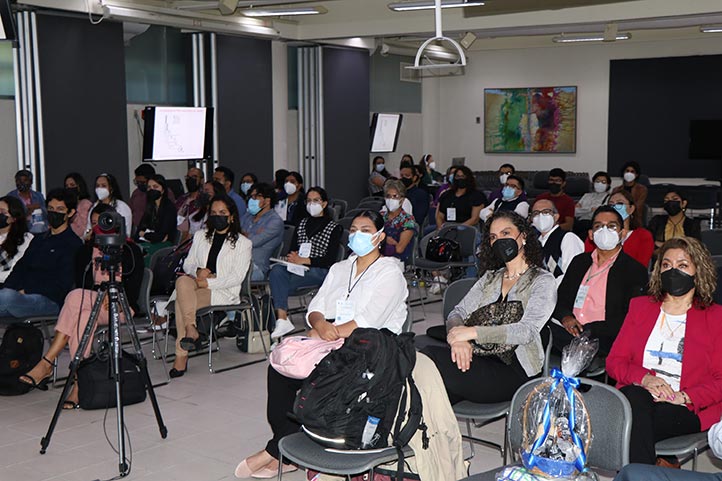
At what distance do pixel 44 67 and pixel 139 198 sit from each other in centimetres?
211

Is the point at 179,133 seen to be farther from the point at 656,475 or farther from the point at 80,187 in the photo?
the point at 656,475

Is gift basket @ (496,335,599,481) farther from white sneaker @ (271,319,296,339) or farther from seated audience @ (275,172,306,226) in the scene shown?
seated audience @ (275,172,306,226)

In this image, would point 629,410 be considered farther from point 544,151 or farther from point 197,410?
point 544,151

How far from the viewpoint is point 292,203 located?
9898 mm

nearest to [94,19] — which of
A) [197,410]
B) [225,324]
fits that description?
[225,324]

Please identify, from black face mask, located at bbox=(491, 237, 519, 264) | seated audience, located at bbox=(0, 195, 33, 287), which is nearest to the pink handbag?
black face mask, located at bbox=(491, 237, 519, 264)

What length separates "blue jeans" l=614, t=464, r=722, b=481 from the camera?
9.20 ft

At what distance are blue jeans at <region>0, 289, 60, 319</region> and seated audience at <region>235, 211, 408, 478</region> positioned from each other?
95.5 inches

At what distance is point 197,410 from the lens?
5.70m

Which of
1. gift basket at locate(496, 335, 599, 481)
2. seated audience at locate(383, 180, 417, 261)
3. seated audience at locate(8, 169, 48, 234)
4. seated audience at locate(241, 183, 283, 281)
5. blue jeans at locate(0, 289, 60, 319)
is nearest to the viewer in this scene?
gift basket at locate(496, 335, 599, 481)

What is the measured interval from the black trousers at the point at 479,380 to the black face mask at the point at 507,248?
577mm

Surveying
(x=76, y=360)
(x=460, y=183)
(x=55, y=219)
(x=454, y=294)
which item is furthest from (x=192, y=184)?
(x=454, y=294)

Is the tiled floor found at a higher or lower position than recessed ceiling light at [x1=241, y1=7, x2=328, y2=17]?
lower

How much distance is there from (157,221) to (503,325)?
5.47 m
